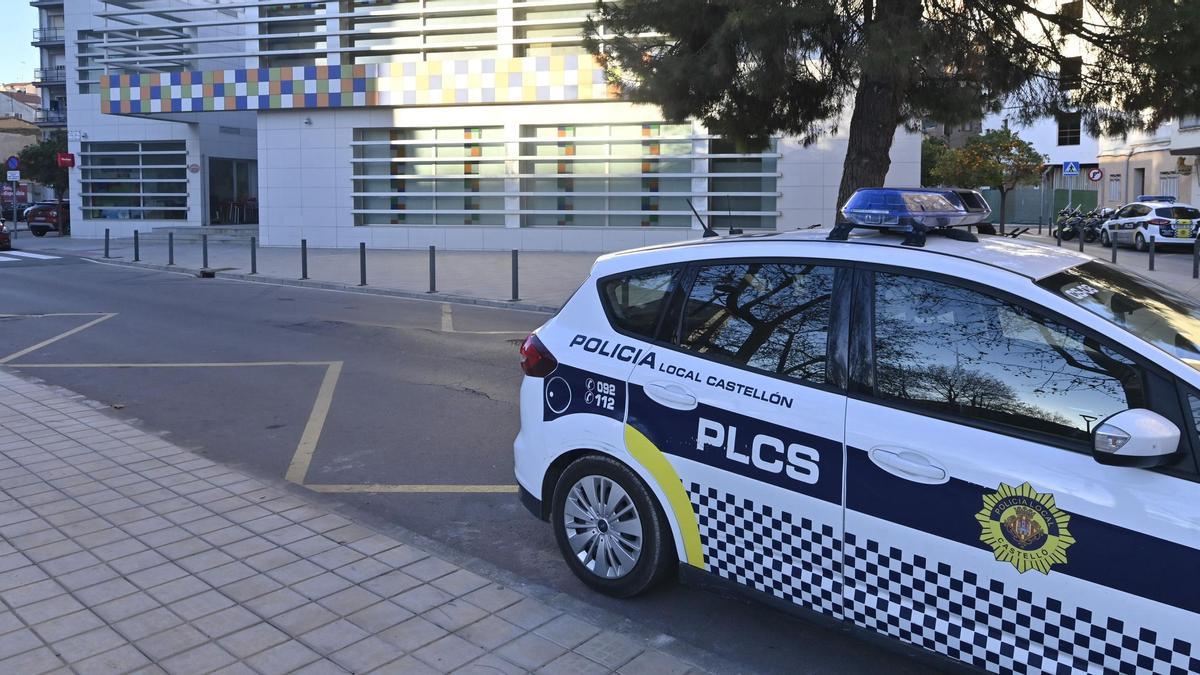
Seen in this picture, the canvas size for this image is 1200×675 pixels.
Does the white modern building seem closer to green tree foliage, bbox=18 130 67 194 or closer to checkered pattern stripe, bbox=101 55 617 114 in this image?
checkered pattern stripe, bbox=101 55 617 114

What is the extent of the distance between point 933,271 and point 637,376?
1244mm

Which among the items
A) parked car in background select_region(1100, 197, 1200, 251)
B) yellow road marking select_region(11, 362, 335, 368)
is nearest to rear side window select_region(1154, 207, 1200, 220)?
parked car in background select_region(1100, 197, 1200, 251)

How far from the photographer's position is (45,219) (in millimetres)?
40688

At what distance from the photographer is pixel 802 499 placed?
3547 millimetres

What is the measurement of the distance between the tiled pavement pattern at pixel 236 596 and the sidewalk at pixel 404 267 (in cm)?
1016

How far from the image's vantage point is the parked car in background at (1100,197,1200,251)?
28.4m

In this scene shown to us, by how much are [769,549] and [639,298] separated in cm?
125

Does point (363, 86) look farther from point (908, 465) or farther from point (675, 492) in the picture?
point (908, 465)

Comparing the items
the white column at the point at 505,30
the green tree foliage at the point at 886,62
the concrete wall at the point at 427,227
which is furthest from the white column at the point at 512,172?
the green tree foliage at the point at 886,62

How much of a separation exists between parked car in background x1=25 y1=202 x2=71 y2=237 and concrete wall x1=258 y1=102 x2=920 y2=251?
15.6 m

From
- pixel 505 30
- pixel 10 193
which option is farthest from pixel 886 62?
pixel 10 193

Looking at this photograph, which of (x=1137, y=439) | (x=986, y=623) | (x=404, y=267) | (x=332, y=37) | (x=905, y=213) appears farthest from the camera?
(x=332, y=37)

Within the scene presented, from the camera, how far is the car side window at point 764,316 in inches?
147

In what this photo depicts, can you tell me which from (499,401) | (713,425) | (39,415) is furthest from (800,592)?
(39,415)
